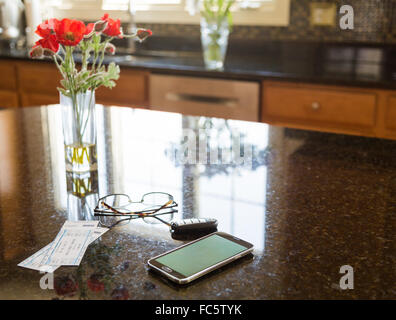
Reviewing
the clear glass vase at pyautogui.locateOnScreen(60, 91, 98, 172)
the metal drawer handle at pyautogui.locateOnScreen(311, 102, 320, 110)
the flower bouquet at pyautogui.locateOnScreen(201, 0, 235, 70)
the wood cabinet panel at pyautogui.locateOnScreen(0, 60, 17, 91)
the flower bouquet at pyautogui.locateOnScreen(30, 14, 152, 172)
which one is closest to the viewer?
the flower bouquet at pyautogui.locateOnScreen(30, 14, 152, 172)

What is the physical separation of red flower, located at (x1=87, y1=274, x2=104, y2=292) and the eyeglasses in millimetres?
200

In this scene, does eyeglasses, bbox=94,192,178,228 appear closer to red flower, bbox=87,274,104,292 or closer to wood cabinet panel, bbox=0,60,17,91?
red flower, bbox=87,274,104,292

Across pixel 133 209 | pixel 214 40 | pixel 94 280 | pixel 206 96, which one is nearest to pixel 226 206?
pixel 133 209

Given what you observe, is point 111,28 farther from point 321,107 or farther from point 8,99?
point 8,99

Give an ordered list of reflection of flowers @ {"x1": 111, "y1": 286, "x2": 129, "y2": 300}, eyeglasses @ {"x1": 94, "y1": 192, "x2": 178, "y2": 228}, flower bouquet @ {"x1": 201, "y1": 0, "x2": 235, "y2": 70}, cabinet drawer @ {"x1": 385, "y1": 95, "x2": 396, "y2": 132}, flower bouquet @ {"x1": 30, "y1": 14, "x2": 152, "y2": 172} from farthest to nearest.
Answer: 1. flower bouquet @ {"x1": 201, "y1": 0, "x2": 235, "y2": 70}
2. cabinet drawer @ {"x1": 385, "y1": 95, "x2": 396, "y2": 132}
3. flower bouquet @ {"x1": 30, "y1": 14, "x2": 152, "y2": 172}
4. eyeglasses @ {"x1": 94, "y1": 192, "x2": 178, "y2": 228}
5. reflection of flowers @ {"x1": 111, "y1": 286, "x2": 129, "y2": 300}

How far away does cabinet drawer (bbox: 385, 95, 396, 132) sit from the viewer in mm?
2432

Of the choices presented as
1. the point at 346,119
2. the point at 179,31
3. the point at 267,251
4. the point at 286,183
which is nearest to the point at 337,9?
the point at 346,119

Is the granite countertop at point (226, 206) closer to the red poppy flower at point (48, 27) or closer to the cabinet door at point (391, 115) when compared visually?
the red poppy flower at point (48, 27)

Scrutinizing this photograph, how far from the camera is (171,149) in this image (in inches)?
59.9

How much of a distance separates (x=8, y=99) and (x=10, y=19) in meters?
0.84

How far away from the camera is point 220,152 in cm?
149

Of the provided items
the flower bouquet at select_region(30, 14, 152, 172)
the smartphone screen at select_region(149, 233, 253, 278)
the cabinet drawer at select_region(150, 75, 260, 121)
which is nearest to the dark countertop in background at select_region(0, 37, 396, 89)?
the cabinet drawer at select_region(150, 75, 260, 121)

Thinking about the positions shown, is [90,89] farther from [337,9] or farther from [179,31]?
[179,31]

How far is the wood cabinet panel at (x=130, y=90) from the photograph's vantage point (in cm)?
303
